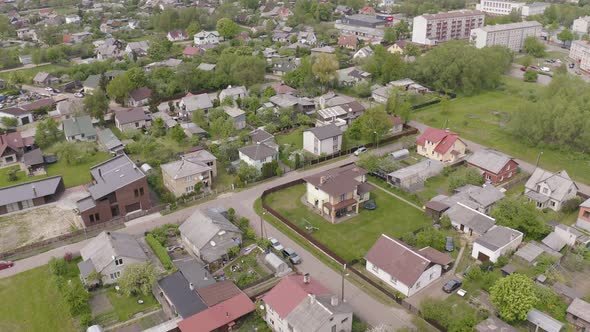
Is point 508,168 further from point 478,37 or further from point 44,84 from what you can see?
point 44,84

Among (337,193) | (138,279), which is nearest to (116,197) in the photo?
(138,279)

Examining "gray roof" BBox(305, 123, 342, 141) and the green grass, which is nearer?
the green grass

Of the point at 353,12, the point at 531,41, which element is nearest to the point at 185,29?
the point at 353,12

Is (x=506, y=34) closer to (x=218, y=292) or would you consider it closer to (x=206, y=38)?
(x=206, y=38)

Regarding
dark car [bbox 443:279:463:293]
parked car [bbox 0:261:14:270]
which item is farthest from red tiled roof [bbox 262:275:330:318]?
parked car [bbox 0:261:14:270]

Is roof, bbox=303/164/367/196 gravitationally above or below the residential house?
above

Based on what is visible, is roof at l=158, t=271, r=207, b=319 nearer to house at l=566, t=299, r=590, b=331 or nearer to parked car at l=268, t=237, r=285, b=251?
parked car at l=268, t=237, r=285, b=251
